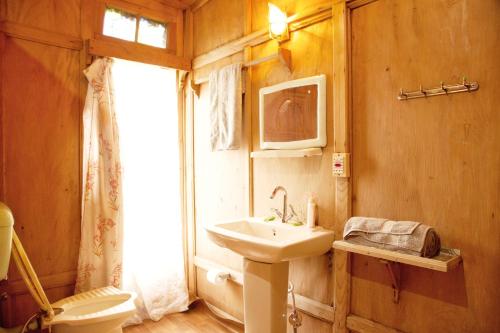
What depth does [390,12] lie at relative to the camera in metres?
1.68

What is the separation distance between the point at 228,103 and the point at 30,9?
1507 mm

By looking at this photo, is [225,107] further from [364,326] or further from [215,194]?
[364,326]

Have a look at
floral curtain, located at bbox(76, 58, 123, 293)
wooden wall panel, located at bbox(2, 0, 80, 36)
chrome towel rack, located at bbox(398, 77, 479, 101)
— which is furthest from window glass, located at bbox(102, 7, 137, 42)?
chrome towel rack, located at bbox(398, 77, 479, 101)

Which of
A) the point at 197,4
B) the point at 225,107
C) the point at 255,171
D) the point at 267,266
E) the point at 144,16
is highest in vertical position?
the point at 197,4

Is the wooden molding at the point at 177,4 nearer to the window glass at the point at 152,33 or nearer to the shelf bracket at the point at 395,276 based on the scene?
the window glass at the point at 152,33

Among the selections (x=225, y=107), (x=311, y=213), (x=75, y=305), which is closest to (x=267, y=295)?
(x=311, y=213)

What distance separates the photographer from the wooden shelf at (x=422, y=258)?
131cm

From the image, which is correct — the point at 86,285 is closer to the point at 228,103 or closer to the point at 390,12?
the point at 228,103

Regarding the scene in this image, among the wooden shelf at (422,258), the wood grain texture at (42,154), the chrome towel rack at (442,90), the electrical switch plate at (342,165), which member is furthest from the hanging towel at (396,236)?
the wood grain texture at (42,154)

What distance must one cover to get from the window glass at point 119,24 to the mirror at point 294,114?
4.33 feet

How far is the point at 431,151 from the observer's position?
1.54 meters

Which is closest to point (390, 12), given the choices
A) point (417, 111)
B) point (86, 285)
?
point (417, 111)

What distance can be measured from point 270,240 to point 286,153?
1.75 feet

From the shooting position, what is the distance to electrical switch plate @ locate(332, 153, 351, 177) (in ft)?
5.97
